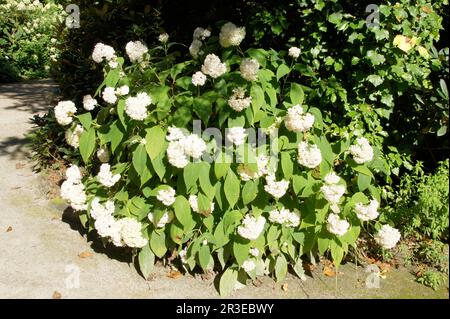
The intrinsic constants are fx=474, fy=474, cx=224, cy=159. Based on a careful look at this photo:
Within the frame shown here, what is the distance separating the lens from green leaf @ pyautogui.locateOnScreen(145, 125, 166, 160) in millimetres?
A: 3410

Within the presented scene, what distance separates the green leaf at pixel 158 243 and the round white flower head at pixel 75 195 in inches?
26.6

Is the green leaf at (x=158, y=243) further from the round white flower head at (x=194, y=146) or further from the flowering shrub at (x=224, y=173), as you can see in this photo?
the round white flower head at (x=194, y=146)

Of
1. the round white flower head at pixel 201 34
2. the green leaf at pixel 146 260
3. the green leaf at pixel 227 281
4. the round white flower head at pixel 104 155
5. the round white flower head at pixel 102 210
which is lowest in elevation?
the green leaf at pixel 227 281

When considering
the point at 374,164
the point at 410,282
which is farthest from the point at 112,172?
the point at 410,282

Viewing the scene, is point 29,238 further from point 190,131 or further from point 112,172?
point 190,131

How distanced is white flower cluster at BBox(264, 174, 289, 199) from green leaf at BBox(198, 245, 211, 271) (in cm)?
67

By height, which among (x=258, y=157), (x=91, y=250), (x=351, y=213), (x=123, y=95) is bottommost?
(x=91, y=250)

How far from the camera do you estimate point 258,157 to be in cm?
340

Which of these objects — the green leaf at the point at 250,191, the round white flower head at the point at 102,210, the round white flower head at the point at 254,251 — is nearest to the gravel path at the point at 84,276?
the round white flower head at the point at 254,251

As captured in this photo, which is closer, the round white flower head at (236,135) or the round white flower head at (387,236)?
the round white flower head at (236,135)

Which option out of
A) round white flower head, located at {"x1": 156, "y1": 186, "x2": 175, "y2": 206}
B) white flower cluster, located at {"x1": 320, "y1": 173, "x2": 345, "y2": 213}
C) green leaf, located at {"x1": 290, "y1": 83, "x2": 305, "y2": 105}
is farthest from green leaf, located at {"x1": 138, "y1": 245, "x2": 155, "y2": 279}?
green leaf, located at {"x1": 290, "y1": 83, "x2": 305, "y2": 105}

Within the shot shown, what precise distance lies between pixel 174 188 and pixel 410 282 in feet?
6.81

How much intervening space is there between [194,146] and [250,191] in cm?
53

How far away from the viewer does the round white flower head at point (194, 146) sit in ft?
10.7
